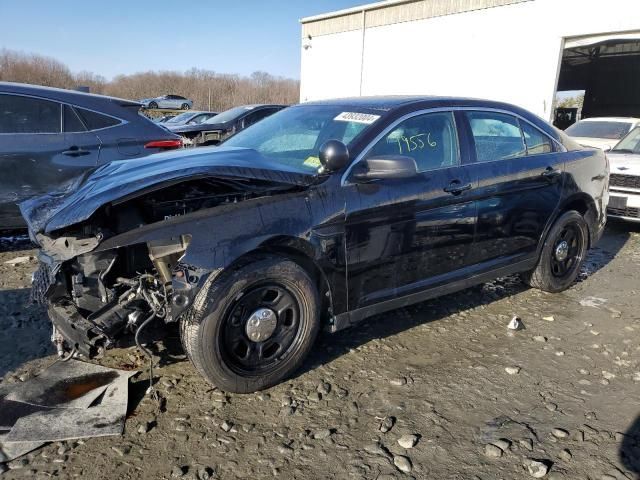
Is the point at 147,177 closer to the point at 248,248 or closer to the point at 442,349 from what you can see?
the point at 248,248

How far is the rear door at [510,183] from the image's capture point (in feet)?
12.3

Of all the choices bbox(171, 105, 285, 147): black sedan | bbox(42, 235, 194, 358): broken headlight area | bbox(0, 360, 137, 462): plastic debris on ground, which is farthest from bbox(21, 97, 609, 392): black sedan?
bbox(171, 105, 285, 147): black sedan

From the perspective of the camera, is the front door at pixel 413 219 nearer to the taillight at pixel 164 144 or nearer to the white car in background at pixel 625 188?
the taillight at pixel 164 144

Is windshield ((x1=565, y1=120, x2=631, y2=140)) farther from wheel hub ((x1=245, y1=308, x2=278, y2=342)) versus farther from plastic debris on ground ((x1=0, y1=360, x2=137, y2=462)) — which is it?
plastic debris on ground ((x1=0, y1=360, x2=137, y2=462))

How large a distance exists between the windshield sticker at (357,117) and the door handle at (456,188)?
69 cm

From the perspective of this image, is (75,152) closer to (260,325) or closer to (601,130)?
(260,325)

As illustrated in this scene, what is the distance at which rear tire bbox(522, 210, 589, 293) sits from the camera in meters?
4.47

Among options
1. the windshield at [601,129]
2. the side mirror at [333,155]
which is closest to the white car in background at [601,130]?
the windshield at [601,129]

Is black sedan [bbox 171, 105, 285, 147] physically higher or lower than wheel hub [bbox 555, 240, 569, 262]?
higher

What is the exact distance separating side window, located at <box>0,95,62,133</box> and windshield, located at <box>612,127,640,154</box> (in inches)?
314

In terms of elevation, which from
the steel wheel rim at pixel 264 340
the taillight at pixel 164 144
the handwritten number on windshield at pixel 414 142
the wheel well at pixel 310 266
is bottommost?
the steel wheel rim at pixel 264 340

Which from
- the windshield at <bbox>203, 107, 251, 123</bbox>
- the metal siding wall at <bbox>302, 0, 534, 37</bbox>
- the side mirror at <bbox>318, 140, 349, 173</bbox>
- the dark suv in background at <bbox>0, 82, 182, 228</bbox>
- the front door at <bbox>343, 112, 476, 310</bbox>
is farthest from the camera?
the metal siding wall at <bbox>302, 0, 534, 37</bbox>

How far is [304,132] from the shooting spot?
3.58 m

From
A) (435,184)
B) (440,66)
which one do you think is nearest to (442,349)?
(435,184)
